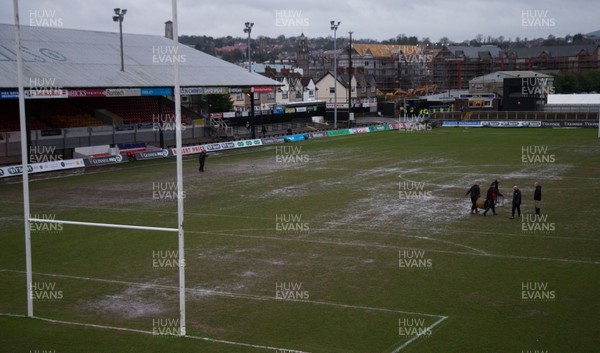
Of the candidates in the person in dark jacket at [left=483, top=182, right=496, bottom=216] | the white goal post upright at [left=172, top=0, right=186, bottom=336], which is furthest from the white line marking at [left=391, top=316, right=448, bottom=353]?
the person in dark jacket at [left=483, top=182, right=496, bottom=216]

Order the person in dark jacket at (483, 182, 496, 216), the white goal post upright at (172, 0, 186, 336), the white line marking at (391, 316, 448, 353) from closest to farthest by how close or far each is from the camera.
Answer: the white line marking at (391, 316, 448, 353)
the white goal post upright at (172, 0, 186, 336)
the person in dark jacket at (483, 182, 496, 216)

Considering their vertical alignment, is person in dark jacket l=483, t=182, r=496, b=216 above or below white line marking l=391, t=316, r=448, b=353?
above

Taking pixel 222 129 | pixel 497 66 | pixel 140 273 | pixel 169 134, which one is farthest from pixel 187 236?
pixel 497 66

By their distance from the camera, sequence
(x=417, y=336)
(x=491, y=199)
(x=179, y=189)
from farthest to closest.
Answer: (x=491, y=199) < (x=417, y=336) < (x=179, y=189)

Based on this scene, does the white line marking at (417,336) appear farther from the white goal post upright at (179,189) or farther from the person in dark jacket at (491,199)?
the person in dark jacket at (491,199)

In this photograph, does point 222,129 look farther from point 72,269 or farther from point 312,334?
point 312,334

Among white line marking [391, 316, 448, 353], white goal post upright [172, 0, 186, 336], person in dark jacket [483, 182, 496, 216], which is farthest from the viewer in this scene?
person in dark jacket [483, 182, 496, 216]

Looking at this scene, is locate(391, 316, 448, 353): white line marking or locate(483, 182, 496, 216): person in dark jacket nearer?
locate(391, 316, 448, 353): white line marking

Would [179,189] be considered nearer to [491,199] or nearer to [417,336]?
[417,336]

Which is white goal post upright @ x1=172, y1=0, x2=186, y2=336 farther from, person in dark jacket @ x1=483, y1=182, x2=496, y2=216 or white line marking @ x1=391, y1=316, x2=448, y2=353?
person in dark jacket @ x1=483, y1=182, x2=496, y2=216

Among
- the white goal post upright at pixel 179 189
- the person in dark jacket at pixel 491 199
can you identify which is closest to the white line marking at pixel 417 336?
the white goal post upright at pixel 179 189

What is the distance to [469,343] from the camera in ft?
49.9

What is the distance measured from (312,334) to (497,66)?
15052cm

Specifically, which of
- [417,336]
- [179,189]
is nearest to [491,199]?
[417,336]
